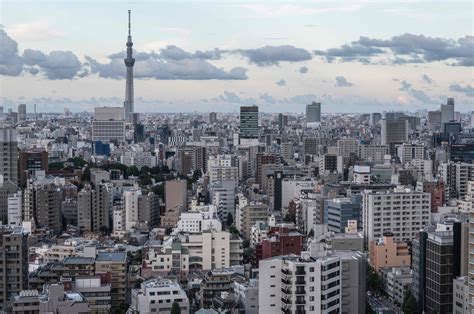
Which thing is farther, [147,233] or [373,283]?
[147,233]

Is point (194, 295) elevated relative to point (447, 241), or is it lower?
lower

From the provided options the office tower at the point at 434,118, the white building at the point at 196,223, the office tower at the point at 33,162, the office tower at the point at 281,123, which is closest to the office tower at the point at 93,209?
the white building at the point at 196,223

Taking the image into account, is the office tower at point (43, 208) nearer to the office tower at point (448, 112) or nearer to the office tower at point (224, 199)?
the office tower at point (224, 199)

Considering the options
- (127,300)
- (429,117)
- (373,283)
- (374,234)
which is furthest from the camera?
(429,117)

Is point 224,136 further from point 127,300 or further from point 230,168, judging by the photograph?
point 127,300

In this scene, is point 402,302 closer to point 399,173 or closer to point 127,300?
point 127,300

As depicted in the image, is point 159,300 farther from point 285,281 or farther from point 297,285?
point 297,285

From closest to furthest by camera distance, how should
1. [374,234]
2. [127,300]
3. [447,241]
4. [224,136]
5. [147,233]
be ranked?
1. [447,241]
2. [127,300]
3. [374,234]
4. [147,233]
5. [224,136]

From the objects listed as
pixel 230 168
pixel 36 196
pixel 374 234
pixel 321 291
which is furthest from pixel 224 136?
pixel 321 291
